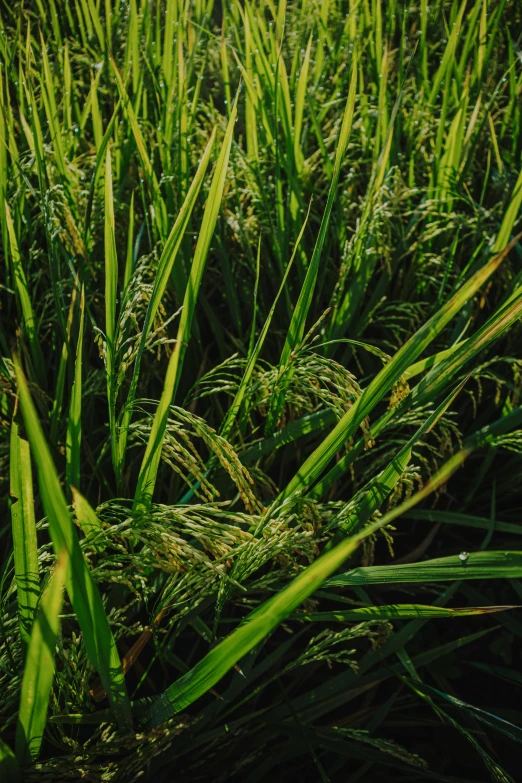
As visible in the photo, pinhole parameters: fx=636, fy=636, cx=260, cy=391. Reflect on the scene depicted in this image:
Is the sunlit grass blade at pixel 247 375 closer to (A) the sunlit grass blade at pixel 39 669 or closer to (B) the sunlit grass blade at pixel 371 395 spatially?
(B) the sunlit grass blade at pixel 371 395

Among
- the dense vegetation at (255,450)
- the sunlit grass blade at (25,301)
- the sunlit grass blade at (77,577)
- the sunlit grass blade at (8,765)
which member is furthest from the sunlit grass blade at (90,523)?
the sunlit grass blade at (25,301)

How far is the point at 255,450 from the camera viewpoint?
1099 millimetres

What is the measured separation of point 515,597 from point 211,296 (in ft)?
3.13

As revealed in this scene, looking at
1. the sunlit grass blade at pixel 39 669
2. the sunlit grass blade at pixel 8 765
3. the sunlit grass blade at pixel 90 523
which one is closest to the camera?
the sunlit grass blade at pixel 39 669

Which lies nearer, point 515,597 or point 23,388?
point 23,388

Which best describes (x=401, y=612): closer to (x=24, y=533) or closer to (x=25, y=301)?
(x=24, y=533)

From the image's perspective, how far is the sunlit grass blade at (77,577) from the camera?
1.85 feet

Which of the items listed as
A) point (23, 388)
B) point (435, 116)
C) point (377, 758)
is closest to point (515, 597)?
point (377, 758)

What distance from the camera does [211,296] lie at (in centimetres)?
158

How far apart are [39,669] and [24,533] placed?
0.15 m

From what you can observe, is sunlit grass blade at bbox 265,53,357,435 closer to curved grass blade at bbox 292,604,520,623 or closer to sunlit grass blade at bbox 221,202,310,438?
sunlit grass blade at bbox 221,202,310,438

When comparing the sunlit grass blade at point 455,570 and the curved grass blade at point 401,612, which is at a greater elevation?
the sunlit grass blade at point 455,570

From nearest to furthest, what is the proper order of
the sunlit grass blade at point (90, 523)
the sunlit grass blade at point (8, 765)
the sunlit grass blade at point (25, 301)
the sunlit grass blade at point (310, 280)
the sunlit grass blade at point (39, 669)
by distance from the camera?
the sunlit grass blade at point (39, 669)
the sunlit grass blade at point (8, 765)
the sunlit grass blade at point (90, 523)
the sunlit grass blade at point (310, 280)
the sunlit grass blade at point (25, 301)

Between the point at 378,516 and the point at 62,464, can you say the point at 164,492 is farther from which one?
the point at 378,516
